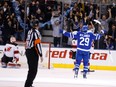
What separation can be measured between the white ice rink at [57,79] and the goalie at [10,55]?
1.39 ft

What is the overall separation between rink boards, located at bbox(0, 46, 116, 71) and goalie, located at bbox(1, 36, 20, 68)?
0.43m

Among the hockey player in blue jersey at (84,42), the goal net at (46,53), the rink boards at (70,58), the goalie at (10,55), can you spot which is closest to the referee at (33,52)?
the hockey player in blue jersey at (84,42)

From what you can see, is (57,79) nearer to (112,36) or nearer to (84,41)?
(84,41)

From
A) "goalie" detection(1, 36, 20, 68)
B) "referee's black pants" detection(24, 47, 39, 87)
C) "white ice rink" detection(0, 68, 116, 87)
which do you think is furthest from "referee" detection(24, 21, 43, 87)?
"goalie" detection(1, 36, 20, 68)

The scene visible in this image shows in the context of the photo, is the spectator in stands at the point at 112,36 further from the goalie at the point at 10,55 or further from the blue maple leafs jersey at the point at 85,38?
the goalie at the point at 10,55

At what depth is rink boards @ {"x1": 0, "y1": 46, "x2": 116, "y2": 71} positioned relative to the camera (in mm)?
12211

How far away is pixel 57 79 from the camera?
945cm

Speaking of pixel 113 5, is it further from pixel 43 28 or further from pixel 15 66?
pixel 15 66

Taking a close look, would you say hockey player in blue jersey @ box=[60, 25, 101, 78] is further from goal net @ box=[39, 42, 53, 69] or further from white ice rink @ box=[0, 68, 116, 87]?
goal net @ box=[39, 42, 53, 69]

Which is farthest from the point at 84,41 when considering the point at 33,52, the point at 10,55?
the point at 33,52

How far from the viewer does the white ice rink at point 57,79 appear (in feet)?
28.1

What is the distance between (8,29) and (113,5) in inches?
140

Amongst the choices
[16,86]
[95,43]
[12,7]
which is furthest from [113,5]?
[16,86]

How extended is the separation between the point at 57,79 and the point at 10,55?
8.53 feet
